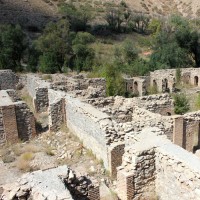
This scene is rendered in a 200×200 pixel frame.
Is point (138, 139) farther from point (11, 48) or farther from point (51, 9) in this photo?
point (51, 9)

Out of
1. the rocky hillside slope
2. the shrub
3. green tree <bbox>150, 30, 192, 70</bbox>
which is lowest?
the shrub

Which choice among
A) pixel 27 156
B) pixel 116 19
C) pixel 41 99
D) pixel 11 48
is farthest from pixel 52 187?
pixel 116 19

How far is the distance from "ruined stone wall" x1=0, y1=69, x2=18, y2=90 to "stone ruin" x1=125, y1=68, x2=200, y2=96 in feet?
26.6

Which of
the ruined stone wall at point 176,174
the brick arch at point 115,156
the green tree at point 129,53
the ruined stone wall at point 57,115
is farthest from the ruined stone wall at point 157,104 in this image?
the green tree at point 129,53

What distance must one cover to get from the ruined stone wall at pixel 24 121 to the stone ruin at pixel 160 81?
1094 centimetres

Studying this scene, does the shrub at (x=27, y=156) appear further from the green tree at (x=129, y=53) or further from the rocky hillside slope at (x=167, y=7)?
the rocky hillside slope at (x=167, y=7)

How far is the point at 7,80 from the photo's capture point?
21.4 metres

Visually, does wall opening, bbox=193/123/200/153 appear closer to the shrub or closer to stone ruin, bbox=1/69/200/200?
stone ruin, bbox=1/69/200/200

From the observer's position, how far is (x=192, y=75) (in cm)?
2852

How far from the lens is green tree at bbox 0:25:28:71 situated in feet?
89.6

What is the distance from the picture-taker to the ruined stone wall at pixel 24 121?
1241cm

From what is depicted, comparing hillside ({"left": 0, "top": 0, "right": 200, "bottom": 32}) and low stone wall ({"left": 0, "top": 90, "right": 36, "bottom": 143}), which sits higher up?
hillside ({"left": 0, "top": 0, "right": 200, "bottom": 32})

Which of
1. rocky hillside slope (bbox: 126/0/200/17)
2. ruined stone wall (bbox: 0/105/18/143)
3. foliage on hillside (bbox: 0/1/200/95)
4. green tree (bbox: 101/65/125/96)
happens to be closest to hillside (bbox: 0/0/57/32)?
foliage on hillside (bbox: 0/1/200/95)

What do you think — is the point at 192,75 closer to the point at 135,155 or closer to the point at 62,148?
the point at 62,148
